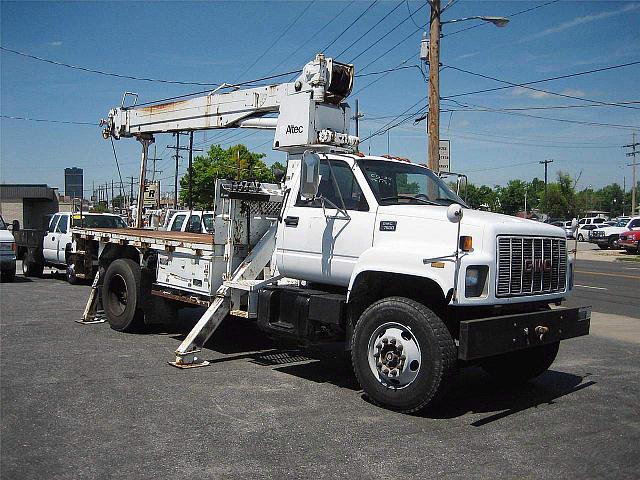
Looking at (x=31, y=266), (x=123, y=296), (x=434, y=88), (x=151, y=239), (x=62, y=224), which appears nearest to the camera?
(x=151, y=239)

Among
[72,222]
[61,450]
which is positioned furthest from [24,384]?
[72,222]

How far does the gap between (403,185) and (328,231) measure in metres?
0.99

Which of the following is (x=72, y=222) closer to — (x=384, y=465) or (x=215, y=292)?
(x=215, y=292)

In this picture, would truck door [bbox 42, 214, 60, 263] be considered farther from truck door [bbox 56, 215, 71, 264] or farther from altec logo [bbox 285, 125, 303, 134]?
altec logo [bbox 285, 125, 303, 134]

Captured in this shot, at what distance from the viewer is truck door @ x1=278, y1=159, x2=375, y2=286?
276 inches

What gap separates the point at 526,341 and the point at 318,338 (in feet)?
7.39

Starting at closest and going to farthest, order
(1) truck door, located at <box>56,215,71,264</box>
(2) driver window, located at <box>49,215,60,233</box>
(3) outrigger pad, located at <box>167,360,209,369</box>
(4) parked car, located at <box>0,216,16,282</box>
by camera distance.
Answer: (3) outrigger pad, located at <box>167,360,209,369</box>
(4) parked car, located at <box>0,216,16,282</box>
(1) truck door, located at <box>56,215,71,264</box>
(2) driver window, located at <box>49,215,60,233</box>

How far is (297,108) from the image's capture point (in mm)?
8547

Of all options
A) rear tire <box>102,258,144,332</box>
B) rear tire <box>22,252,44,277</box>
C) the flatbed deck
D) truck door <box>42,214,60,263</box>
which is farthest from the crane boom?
rear tire <box>22,252,44,277</box>

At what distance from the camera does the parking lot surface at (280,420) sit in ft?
16.0

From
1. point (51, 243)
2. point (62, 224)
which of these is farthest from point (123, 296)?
point (51, 243)

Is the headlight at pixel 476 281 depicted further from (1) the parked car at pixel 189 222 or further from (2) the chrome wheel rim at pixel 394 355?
(1) the parked car at pixel 189 222

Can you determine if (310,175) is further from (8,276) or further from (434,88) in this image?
(8,276)

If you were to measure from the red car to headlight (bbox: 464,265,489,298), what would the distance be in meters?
33.5
